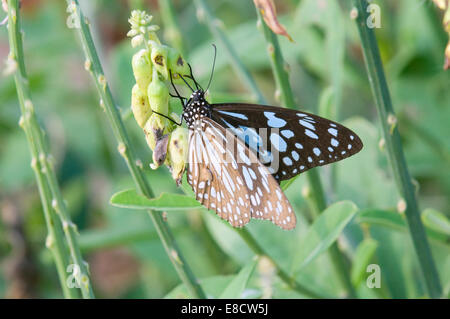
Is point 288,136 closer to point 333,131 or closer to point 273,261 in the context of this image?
point 333,131

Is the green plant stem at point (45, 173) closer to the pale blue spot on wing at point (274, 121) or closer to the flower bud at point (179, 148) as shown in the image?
the flower bud at point (179, 148)

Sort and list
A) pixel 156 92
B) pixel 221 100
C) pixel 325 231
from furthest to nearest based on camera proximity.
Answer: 1. pixel 221 100
2. pixel 325 231
3. pixel 156 92

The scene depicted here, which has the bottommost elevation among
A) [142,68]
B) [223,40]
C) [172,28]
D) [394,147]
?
[394,147]

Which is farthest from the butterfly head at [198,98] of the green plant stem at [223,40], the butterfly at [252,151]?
the green plant stem at [223,40]

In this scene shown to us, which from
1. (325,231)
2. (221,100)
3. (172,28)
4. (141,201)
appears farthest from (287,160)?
(172,28)

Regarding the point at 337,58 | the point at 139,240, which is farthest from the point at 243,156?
the point at 139,240

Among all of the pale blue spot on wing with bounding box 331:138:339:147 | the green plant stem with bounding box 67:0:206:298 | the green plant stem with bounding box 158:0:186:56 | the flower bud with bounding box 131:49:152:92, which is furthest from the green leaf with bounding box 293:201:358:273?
the green plant stem with bounding box 158:0:186:56
